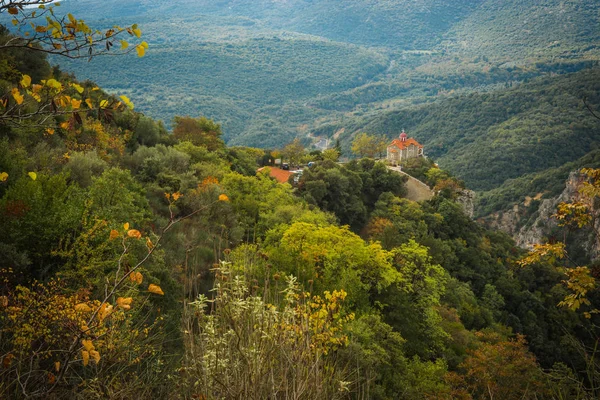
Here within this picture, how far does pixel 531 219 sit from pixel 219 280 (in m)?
67.3

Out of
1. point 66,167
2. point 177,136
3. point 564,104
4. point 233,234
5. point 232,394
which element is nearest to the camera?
point 232,394

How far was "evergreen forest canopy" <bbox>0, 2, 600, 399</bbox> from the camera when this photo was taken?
13.2 feet

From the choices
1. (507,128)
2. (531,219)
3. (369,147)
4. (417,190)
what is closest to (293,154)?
(369,147)

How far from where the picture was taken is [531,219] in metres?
62.5

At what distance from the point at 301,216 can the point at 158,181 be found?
6.85 metres

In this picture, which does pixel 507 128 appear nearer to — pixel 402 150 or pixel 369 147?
pixel 402 150

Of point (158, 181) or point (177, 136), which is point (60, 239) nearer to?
point (158, 181)

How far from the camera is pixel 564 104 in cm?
9794

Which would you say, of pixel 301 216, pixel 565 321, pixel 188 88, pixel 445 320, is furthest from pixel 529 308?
pixel 188 88

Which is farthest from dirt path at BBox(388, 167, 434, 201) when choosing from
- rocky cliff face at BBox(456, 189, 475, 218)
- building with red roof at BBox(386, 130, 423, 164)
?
building with red roof at BBox(386, 130, 423, 164)

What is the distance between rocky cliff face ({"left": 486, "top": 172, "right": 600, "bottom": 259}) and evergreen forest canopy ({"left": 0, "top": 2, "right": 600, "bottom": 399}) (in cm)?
2564

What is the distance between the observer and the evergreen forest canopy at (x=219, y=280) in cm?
401

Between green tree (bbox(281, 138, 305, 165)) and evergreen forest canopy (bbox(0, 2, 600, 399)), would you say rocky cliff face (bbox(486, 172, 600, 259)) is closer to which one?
evergreen forest canopy (bbox(0, 2, 600, 399))

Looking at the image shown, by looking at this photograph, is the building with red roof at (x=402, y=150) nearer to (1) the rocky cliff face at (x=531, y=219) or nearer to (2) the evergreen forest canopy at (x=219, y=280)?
(1) the rocky cliff face at (x=531, y=219)
